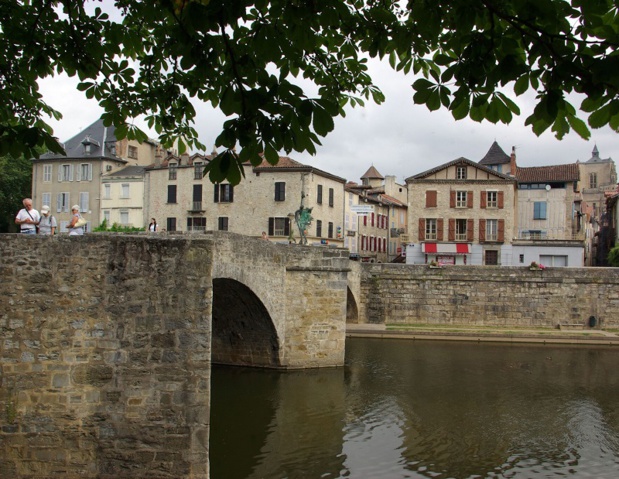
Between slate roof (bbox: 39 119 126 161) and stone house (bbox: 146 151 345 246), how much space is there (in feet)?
15.8

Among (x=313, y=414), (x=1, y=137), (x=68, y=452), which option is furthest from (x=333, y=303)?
A: (x=1, y=137)

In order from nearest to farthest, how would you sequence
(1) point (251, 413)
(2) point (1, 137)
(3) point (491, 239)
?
(2) point (1, 137) < (1) point (251, 413) < (3) point (491, 239)

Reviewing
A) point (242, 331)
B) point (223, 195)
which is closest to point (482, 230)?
point (223, 195)

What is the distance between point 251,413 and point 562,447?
657 centimetres

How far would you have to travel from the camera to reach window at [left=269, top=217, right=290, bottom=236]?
4588 centimetres

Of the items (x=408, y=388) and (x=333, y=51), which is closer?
(x=333, y=51)

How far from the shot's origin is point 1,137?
5137mm

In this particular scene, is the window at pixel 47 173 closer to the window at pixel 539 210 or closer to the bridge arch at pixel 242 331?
the window at pixel 539 210

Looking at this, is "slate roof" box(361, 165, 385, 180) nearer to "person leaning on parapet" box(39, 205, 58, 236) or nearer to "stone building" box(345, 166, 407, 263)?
"stone building" box(345, 166, 407, 263)

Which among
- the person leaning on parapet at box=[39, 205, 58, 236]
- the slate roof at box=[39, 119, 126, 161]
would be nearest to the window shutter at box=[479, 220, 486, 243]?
the slate roof at box=[39, 119, 126, 161]

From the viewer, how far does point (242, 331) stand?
19.8 metres

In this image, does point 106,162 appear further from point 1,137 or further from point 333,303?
point 1,137

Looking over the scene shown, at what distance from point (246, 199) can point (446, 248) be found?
13918 millimetres

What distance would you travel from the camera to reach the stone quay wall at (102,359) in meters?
8.27
